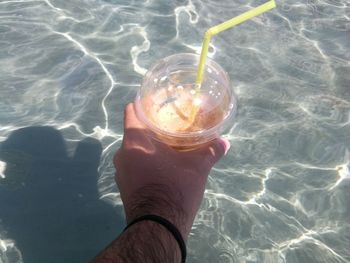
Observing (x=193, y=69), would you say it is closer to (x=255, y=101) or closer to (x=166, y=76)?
(x=166, y=76)

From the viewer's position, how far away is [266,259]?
242 centimetres

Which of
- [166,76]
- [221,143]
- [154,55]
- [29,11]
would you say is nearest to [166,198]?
[221,143]

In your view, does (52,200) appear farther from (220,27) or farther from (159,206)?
(220,27)

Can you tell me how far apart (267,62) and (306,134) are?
86cm

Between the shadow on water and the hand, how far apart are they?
0.72 metres

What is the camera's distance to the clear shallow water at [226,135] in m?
2.50

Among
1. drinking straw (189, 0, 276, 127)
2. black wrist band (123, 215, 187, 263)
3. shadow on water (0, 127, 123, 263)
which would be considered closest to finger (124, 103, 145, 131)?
drinking straw (189, 0, 276, 127)

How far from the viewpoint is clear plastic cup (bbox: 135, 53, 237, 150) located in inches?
74.7

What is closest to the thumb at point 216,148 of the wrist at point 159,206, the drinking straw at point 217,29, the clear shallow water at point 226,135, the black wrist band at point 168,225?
the drinking straw at point 217,29

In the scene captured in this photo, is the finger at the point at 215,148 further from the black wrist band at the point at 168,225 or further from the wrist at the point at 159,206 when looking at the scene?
the black wrist band at the point at 168,225

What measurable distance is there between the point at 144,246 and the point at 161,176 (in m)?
0.31

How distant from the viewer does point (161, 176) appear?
184cm

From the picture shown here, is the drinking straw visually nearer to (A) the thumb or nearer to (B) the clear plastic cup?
(B) the clear plastic cup

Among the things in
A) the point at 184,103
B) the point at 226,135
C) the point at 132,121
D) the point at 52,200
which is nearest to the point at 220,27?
the point at 184,103
